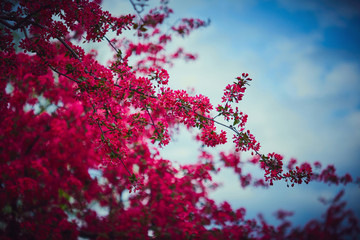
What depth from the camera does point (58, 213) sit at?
4.33 m

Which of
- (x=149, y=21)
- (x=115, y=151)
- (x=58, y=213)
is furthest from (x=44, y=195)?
(x=149, y=21)

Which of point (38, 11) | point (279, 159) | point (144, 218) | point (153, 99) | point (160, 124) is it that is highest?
point (38, 11)

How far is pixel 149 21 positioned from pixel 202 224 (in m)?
3.89

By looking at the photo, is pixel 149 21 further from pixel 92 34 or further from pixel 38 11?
pixel 38 11

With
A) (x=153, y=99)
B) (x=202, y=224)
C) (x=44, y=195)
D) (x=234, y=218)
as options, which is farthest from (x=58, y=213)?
(x=234, y=218)

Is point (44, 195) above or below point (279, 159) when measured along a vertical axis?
below

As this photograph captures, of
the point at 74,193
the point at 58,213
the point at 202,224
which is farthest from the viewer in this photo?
the point at 74,193

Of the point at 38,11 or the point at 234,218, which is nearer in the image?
the point at 38,11

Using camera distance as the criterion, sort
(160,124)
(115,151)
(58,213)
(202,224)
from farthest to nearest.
A: (58,213) < (202,224) < (115,151) < (160,124)

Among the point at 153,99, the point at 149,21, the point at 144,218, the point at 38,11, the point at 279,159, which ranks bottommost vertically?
the point at 144,218

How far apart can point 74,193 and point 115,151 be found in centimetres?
268

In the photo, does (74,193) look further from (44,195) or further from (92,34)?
(92,34)

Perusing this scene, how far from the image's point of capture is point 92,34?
10.2 ft

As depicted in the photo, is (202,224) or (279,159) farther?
(202,224)
